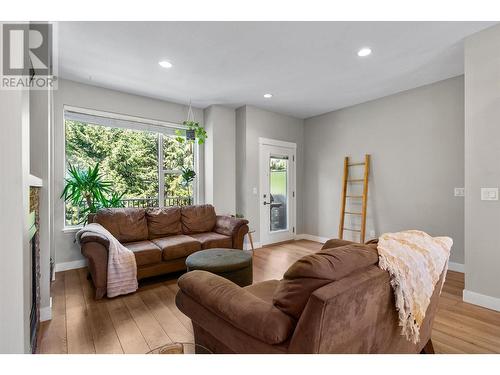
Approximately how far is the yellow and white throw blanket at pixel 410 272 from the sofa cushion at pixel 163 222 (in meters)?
3.06

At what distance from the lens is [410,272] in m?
1.23

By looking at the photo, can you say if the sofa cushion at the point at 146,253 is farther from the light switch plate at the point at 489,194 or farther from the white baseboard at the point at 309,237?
the light switch plate at the point at 489,194

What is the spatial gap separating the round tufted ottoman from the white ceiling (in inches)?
86.0

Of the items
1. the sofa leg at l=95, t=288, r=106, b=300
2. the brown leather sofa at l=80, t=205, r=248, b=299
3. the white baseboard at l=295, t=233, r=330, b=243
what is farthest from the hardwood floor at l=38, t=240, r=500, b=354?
the white baseboard at l=295, t=233, r=330, b=243

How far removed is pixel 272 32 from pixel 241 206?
304 cm

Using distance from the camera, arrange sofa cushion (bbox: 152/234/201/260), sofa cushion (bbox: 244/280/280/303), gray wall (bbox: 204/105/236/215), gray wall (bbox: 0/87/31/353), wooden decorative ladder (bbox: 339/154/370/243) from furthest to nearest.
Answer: gray wall (bbox: 204/105/236/215) < wooden decorative ladder (bbox: 339/154/370/243) < sofa cushion (bbox: 152/234/201/260) < sofa cushion (bbox: 244/280/280/303) < gray wall (bbox: 0/87/31/353)

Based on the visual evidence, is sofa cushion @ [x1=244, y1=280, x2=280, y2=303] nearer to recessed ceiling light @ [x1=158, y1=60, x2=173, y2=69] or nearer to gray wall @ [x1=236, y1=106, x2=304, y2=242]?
recessed ceiling light @ [x1=158, y1=60, x2=173, y2=69]

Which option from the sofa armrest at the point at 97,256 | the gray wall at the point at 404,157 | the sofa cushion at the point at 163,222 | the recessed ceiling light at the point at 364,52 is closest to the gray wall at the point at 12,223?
the sofa armrest at the point at 97,256

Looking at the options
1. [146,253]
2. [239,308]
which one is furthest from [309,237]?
[239,308]

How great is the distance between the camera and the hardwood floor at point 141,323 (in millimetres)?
1849

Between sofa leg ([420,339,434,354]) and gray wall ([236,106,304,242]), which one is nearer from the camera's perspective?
sofa leg ([420,339,434,354])

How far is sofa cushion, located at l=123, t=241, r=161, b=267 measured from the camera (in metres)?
2.92

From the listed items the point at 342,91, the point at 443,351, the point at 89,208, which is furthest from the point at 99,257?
the point at 342,91

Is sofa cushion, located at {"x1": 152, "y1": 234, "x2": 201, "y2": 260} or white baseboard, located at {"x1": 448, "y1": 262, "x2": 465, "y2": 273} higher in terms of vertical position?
sofa cushion, located at {"x1": 152, "y1": 234, "x2": 201, "y2": 260}
